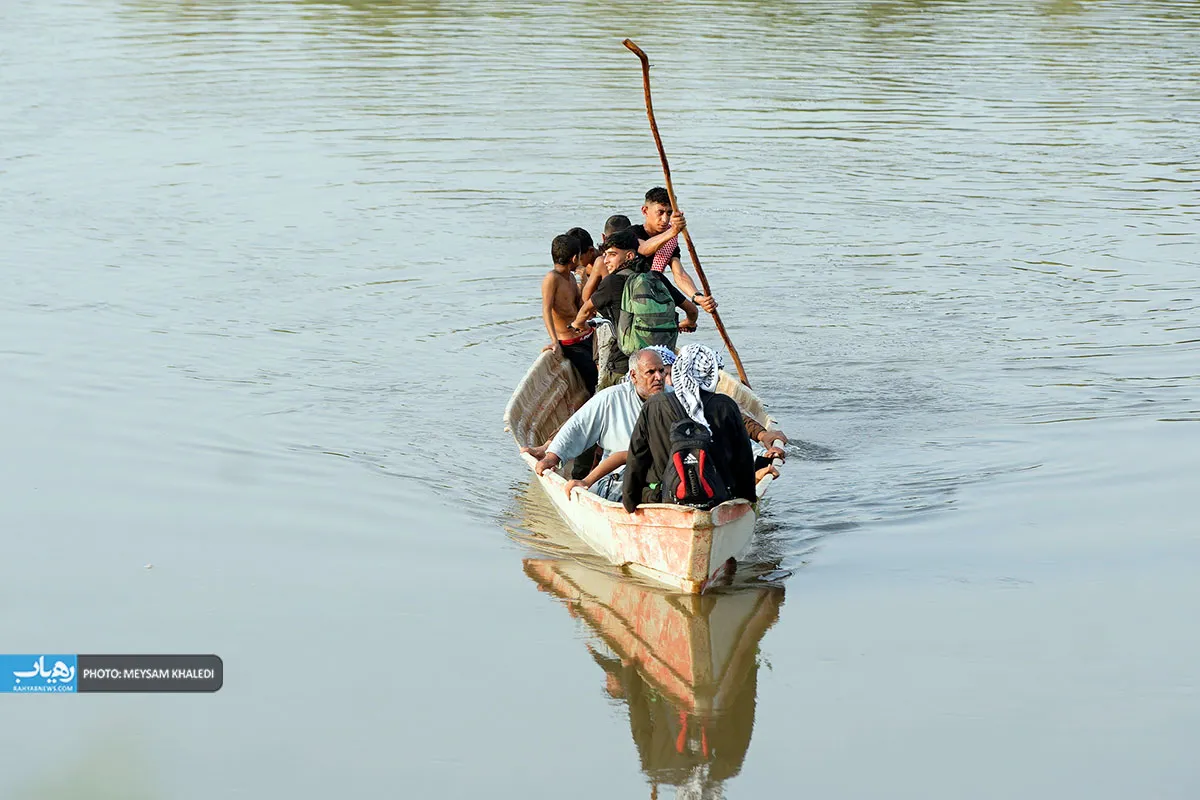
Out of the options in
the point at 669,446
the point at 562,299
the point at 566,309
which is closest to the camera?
the point at 669,446

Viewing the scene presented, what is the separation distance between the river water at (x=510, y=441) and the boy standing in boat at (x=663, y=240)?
1.58 meters

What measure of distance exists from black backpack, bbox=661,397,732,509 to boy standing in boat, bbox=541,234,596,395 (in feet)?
8.98

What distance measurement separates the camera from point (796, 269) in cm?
1650

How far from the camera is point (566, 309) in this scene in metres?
10.8

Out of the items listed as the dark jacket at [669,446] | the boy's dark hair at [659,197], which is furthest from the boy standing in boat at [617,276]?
the dark jacket at [669,446]

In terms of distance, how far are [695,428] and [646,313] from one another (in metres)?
1.91

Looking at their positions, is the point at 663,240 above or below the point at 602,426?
above

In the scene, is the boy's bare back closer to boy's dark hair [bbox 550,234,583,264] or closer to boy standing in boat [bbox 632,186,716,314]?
boy's dark hair [bbox 550,234,583,264]

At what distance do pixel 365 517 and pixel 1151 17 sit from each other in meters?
27.3

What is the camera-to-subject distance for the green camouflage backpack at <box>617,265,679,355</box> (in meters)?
9.62

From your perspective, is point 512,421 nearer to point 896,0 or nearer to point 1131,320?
point 1131,320

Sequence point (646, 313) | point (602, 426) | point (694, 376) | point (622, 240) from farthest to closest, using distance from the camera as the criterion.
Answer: point (622, 240)
point (646, 313)
point (602, 426)
point (694, 376)

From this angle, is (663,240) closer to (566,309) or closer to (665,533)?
(566,309)

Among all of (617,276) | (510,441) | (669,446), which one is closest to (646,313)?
(617,276)
